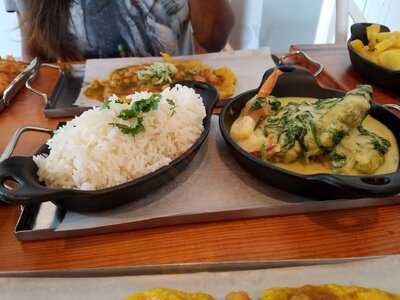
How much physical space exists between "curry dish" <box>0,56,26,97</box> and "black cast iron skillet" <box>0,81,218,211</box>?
0.74m

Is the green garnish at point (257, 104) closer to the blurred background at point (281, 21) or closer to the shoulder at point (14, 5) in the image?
the shoulder at point (14, 5)

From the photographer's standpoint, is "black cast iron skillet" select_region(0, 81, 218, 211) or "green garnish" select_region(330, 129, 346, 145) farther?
"green garnish" select_region(330, 129, 346, 145)

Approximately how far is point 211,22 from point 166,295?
1863mm

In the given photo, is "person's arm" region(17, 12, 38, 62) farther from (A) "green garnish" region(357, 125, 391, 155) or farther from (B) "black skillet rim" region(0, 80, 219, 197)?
(A) "green garnish" region(357, 125, 391, 155)

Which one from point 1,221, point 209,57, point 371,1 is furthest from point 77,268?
point 371,1

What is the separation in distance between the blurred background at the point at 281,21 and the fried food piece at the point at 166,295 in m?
2.92

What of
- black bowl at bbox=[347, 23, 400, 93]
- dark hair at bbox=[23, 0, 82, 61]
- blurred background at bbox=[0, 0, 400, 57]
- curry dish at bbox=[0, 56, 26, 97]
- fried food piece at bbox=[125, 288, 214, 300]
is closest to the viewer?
fried food piece at bbox=[125, 288, 214, 300]

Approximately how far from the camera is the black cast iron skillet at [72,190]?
0.78 m

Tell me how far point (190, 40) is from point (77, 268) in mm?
1752

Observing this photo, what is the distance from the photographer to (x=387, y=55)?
1490 millimetres

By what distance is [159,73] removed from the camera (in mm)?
1588

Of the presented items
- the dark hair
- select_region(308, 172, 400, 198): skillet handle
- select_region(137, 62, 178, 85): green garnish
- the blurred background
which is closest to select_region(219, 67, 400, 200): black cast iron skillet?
select_region(308, 172, 400, 198): skillet handle

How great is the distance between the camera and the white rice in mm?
907

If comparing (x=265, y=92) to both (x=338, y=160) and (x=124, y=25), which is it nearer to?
(x=338, y=160)
